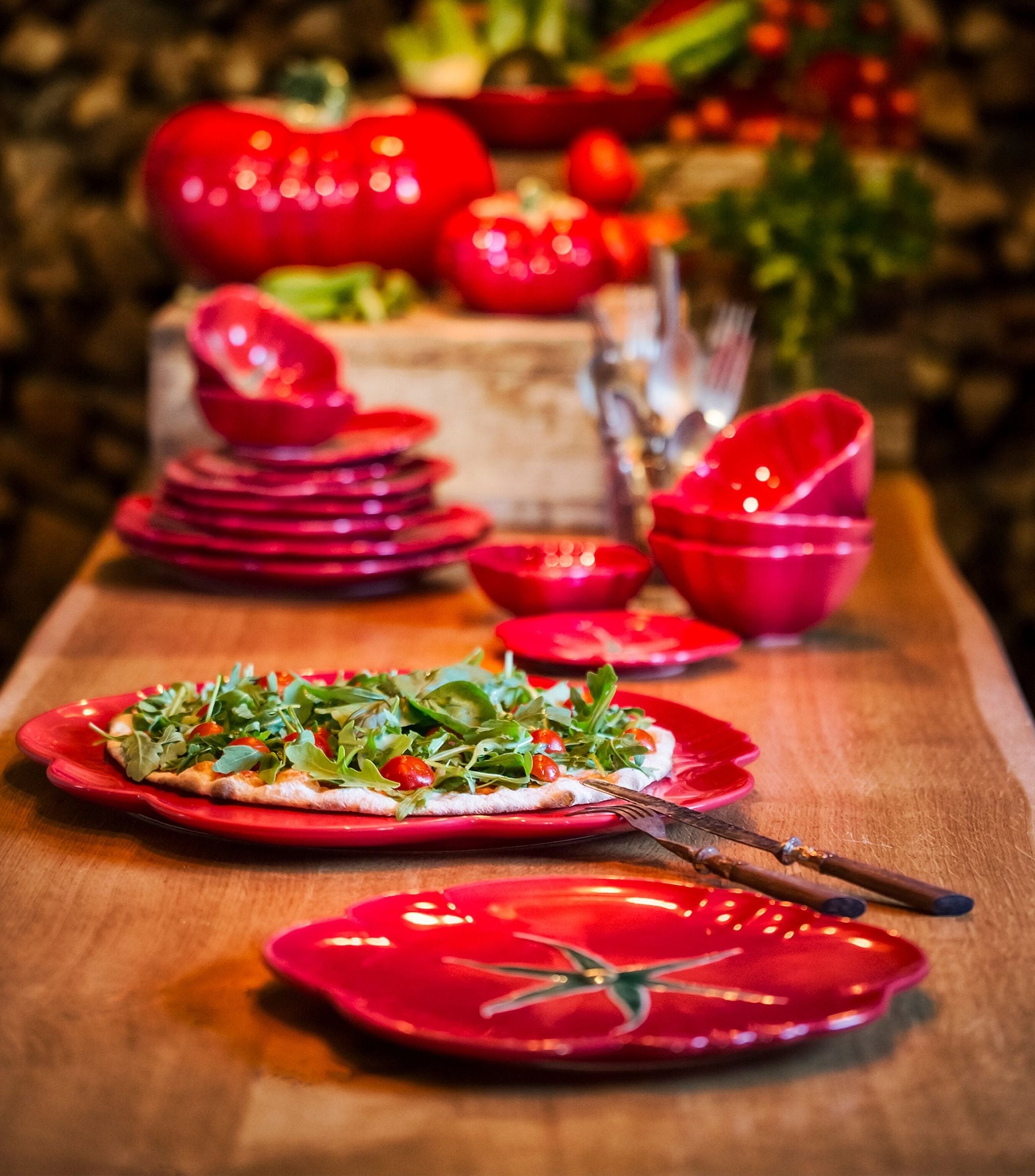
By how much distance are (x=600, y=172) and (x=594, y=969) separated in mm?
1538

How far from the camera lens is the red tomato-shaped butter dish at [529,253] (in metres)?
1.81

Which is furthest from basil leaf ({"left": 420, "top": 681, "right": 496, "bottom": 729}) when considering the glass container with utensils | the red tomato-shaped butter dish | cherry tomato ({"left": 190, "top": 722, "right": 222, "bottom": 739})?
the red tomato-shaped butter dish

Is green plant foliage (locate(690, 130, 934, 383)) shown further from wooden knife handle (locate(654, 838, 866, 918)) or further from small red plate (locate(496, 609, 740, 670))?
wooden knife handle (locate(654, 838, 866, 918))

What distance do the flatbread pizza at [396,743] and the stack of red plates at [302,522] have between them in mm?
493

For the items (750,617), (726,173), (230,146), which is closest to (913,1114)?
(750,617)

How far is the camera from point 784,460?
1341mm

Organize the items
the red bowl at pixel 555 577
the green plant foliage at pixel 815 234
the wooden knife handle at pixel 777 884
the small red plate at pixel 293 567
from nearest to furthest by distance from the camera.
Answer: the wooden knife handle at pixel 777 884
the red bowl at pixel 555 577
the small red plate at pixel 293 567
the green plant foliage at pixel 815 234

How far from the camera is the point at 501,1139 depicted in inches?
22.8

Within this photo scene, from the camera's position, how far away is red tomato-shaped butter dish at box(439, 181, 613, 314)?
→ 1812 millimetres

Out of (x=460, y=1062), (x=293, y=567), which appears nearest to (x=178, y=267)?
(x=293, y=567)

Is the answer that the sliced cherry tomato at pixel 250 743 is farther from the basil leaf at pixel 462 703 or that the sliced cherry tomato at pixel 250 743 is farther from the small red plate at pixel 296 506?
the small red plate at pixel 296 506

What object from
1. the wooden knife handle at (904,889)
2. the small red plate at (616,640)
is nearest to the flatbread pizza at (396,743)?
the wooden knife handle at (904,889)

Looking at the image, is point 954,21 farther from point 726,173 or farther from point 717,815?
point 717,815

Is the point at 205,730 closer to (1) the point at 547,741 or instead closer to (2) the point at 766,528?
(1) the point at 547,741
